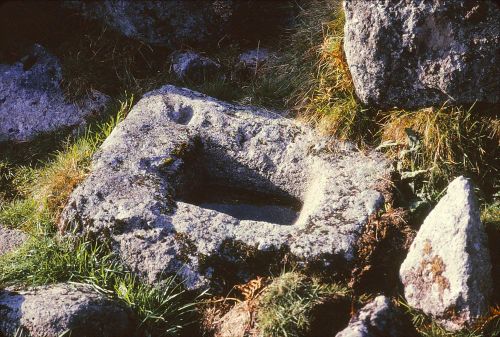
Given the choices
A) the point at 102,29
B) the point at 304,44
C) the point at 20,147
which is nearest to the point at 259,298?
the point at 304,44

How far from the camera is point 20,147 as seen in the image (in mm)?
6605

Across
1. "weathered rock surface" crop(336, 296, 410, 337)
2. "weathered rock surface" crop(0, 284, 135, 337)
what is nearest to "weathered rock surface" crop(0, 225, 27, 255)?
"weathered rock surface" crop(0, 284, 135, 337)

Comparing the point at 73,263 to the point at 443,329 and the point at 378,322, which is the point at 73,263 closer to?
the point at 378,322

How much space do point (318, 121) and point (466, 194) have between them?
194 centimetres

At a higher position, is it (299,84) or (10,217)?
(299,84)

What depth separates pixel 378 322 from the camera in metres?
3.66

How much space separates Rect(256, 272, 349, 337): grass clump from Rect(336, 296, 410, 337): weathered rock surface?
257mm

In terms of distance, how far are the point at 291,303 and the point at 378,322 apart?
639 mm

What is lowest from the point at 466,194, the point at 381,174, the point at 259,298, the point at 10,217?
the point at 10,217

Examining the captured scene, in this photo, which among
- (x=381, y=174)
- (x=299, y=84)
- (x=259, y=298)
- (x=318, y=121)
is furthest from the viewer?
(x=299, y=84)

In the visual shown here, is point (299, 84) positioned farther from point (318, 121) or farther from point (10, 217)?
point (10, 217)

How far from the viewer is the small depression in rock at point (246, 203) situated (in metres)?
4.89

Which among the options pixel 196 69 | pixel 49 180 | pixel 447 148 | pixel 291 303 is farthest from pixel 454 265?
pixel 196 69

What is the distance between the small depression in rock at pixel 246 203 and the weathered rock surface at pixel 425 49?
4.64 ft
